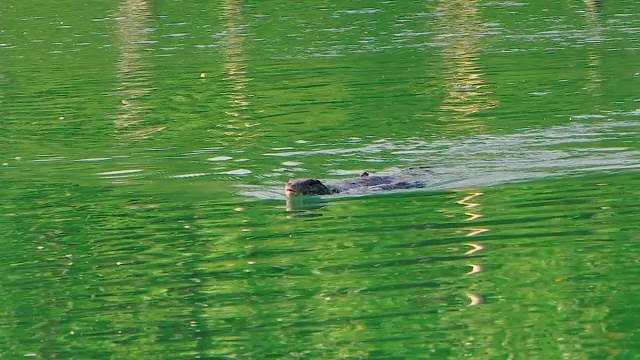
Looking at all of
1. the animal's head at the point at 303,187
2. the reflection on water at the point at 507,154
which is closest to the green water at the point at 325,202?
the reflection on water at the point at 507,154

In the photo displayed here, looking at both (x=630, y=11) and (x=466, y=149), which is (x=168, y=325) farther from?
(x=630, y=11)

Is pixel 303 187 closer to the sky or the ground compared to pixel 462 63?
closer to the sky

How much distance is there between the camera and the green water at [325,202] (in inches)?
504

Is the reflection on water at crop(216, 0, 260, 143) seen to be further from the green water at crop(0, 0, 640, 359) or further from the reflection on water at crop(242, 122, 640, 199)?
the reflection on water at crop(242, 122, 640, 199)

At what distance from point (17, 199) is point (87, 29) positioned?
1109 inches

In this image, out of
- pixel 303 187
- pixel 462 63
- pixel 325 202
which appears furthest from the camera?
pixel 462 63

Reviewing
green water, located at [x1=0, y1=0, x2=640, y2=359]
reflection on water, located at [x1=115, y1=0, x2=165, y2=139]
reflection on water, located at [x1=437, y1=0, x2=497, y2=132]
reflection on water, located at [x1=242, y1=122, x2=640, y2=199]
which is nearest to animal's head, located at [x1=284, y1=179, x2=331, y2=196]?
green water, located at [x1=0, y1=0, x2=640, y2=359]

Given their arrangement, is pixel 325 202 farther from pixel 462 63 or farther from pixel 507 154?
pixel 462 63

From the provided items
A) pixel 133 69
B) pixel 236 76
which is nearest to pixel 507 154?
pixel 236 76

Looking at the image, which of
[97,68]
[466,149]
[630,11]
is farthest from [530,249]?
[630,11]

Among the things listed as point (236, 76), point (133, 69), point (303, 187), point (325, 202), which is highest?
point (303, 187)

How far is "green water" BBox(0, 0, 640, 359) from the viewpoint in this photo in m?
12.8

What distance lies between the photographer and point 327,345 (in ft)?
40.0

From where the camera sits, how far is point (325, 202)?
62.0 ft
